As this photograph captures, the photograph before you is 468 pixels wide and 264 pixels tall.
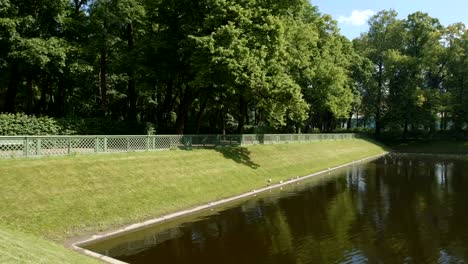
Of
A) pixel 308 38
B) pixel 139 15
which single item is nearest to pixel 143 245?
pixel 139 15

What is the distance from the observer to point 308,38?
5197cm

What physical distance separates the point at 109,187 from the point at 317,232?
9.21 m

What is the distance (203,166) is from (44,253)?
15.8m

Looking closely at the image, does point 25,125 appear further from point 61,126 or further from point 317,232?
point 317,232

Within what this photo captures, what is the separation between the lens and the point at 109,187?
1853 cm

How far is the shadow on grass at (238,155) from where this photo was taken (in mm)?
30016

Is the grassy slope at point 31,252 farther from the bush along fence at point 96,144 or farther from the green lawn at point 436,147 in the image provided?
the green lawn at point 436,147

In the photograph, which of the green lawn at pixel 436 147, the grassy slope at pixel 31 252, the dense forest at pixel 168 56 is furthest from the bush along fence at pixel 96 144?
the green lawn at pixel 436 147

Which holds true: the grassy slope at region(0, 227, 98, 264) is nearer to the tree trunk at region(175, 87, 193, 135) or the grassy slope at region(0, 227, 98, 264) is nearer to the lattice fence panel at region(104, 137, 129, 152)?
the lattice fence panel at region(104, 137, 129, 152)

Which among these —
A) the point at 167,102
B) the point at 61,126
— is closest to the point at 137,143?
the point at 61,126

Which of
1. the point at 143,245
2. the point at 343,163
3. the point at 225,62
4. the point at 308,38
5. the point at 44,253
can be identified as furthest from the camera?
the point at 308,38

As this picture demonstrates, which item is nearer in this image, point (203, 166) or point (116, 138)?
point (116, 138)

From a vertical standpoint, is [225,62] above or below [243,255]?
above

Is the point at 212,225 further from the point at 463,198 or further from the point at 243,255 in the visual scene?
the point at 463,198
